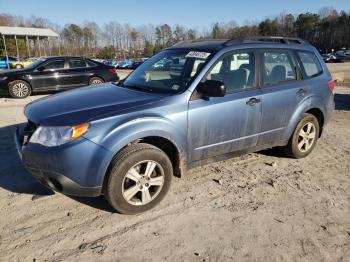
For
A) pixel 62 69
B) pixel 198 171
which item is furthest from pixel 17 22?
pixel 198 171

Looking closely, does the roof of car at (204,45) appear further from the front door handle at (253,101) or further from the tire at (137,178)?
the tire at (137,178)

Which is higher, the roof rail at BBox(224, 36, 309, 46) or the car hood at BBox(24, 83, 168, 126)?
the roof rail at BBox(224, 36, 309, 46)

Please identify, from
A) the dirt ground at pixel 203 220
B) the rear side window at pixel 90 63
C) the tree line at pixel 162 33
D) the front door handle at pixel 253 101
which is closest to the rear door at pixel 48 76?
the rear side window at pixel 90 63

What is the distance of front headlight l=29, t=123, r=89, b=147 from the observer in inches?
135

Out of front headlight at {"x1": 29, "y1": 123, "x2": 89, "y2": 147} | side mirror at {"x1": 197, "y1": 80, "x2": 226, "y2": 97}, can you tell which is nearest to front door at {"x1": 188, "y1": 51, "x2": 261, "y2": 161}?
side mirror at {"x1": 197, "y1": 80, "x2": 226, "y2": 97}

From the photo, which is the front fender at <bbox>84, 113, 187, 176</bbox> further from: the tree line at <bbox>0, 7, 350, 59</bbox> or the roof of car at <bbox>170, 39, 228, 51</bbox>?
the tree line at <bbox>0, 7, 350, 59</bbox>

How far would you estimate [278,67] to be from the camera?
198 inches

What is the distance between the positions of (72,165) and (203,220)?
145 cm

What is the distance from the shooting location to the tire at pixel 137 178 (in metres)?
3.60

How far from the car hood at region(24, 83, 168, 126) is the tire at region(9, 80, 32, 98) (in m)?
8.31

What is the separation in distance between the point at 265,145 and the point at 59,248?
119 inches

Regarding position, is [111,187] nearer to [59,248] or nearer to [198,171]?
[59,248]

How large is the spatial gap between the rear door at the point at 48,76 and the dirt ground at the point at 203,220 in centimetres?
750

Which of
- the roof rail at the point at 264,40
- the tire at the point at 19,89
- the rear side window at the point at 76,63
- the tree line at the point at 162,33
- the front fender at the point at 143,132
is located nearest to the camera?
the front fender at the point at 143,132
